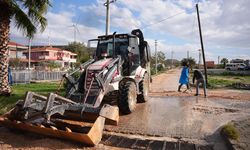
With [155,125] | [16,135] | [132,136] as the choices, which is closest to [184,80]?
[155,125]

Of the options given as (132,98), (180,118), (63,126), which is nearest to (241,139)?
(180,118)

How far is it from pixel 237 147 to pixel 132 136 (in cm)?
254

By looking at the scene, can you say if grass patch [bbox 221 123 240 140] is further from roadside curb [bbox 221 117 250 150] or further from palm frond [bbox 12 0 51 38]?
palm frond [bbox 12 0 51 38]

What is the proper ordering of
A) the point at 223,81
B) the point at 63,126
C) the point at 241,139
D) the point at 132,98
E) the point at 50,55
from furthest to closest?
the point at 50,55 → the point at 223,81 → the point at 132,98 → the point at 63,126 → the point at 241,139

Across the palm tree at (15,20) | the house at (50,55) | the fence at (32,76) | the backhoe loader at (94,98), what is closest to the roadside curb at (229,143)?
the backhoe loader at (94,98)

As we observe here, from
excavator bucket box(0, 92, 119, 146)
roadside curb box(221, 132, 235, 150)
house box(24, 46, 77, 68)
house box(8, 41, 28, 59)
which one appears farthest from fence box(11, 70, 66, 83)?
house box(24, 46, 77, 68)

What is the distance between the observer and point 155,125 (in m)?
8.13

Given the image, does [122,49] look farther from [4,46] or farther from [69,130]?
[4,46]

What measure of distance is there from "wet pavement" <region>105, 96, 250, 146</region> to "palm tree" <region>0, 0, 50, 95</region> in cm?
671

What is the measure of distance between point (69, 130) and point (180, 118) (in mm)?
3955

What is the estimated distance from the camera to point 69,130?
6273 mm

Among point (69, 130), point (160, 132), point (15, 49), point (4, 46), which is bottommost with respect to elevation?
point (160, 132)

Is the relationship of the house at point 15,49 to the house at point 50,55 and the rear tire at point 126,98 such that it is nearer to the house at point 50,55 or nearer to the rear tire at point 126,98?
the house at point 50,55

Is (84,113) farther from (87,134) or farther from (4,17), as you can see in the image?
(4,17)
